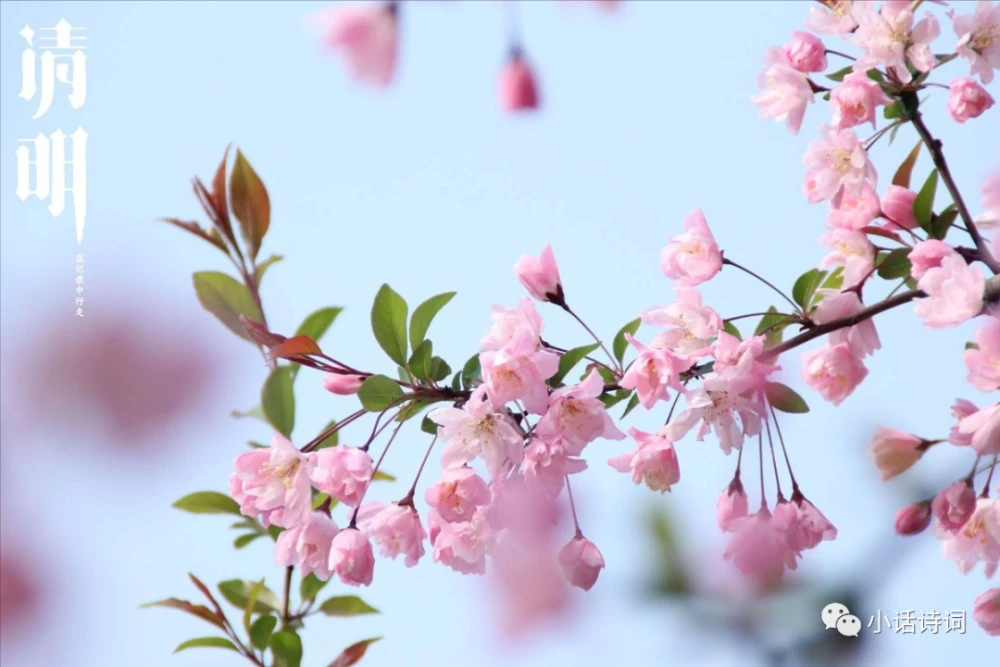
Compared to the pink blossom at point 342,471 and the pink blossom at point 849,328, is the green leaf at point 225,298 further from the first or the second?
the pink blossom at point 849,328

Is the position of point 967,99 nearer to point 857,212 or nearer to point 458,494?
point 857,212

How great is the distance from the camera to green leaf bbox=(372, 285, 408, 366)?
72cm

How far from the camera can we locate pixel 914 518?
852 millimetres

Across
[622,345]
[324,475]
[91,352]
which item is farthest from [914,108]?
[91,352]

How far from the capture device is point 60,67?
1731 mm

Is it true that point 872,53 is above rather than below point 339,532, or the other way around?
above

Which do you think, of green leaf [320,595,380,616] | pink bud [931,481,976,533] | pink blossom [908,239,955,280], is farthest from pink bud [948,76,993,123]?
green leaf [320,595,380,616]

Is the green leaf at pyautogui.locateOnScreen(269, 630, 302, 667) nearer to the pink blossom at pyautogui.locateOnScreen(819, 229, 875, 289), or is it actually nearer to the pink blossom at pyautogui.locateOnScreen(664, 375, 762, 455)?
the pink blossom at pyautogui.locateOnScreen(664, 375, 762, 455)

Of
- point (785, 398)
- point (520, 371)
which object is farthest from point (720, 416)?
point (520, 371)

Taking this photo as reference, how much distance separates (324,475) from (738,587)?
0.34 meters

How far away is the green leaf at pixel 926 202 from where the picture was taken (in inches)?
31.6

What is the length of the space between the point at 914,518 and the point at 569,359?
35cm

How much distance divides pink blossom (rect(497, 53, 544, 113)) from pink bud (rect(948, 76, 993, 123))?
0.36 metres

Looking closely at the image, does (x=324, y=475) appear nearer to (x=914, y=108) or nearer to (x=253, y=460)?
(x=253, y=460)
